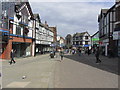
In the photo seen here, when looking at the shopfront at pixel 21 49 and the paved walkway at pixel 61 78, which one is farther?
the shopfront at pixel 21 49

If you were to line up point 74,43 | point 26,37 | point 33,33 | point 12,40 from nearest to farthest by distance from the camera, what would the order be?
point 12,40 < point 26,37 < point 33,33 < point 74,43

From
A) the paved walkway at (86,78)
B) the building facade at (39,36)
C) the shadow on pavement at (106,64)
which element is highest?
the building facade at (39,36)

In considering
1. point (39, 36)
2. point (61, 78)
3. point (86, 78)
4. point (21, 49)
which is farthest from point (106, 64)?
point (39, 36)

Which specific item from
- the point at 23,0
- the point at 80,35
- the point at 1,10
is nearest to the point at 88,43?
the point at 80,35

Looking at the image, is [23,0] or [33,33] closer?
[23,0]

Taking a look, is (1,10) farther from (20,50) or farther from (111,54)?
(111,54)

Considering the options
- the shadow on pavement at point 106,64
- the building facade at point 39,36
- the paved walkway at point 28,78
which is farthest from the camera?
the building facade at point 39,36

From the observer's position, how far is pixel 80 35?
101312mm

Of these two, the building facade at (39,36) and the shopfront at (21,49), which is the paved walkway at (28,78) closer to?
the shopfront at (21,49)

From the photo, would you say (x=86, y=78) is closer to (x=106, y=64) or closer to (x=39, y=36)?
(x=106, y=64)

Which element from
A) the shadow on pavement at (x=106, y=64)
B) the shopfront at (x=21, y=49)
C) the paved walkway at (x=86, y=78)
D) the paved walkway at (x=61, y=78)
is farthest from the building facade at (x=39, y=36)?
the paved walkway at (x=86, y=78)

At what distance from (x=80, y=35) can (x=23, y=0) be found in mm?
72626

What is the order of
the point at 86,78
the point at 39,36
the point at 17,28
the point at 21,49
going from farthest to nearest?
the point at 39,36, the point at 21,49, the point at 17,28, the point at 86,78

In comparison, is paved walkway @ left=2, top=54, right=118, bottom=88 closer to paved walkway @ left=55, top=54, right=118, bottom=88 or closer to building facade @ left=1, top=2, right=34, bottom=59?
paved walkway @ left=55, top=54, right=118, bottom=88
